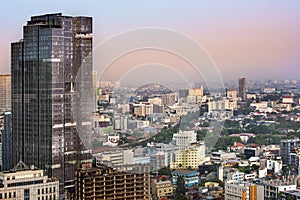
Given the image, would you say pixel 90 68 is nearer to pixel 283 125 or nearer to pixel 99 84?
pixel 99 84

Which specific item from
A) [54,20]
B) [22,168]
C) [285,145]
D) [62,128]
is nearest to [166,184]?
[62,128]

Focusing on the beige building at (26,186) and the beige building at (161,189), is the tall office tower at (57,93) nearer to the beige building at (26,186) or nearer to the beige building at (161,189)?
the beige building at (161,189)

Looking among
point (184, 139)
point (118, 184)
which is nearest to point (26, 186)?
point (118, 184)

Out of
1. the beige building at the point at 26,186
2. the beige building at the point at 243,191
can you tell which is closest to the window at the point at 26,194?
the beige building at the point at 26,186

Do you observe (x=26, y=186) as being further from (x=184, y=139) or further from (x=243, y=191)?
(x=243, y=191)

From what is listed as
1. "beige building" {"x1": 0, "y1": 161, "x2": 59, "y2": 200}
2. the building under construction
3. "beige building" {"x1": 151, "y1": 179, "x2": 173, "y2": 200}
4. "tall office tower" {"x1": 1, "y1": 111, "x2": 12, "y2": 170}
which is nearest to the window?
"beige building" {"x1": 0, "y1": 161, "x2": 59, "y2": 200}
